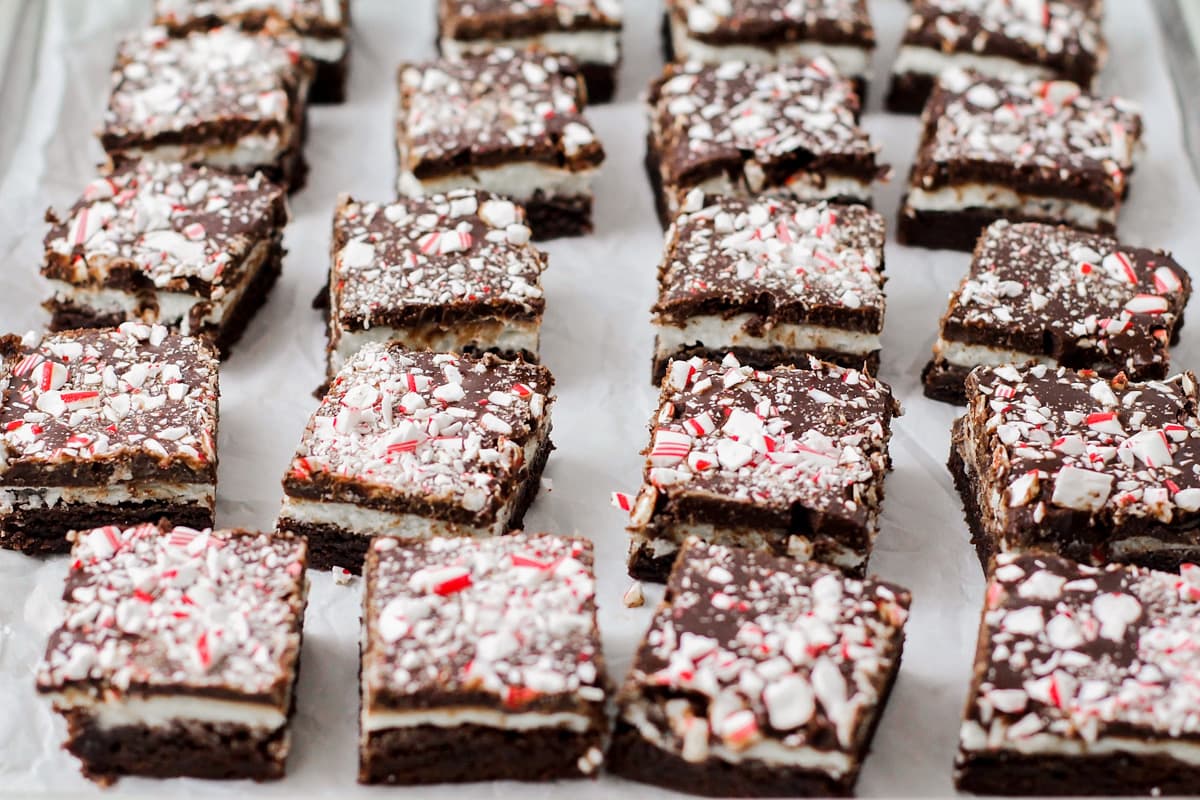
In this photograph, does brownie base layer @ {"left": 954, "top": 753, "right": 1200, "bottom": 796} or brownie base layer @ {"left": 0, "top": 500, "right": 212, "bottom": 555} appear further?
brownie base layer @ {"left": 0, "top": 500, "right": 212, "bottom": 555}

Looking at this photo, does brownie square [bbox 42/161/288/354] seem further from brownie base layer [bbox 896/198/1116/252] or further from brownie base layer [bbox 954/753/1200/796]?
brownie base layer [bbox 954/753/1200/796]

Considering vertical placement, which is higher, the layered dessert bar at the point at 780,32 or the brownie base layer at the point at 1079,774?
the layered dessert bar at the point at 780,32

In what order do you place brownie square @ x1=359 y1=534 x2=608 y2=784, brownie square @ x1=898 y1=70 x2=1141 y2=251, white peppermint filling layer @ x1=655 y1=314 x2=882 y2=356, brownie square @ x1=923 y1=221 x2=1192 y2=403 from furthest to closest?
brownie square @ x1=898 y1=70 x2=1141 y2=251 < white peppermint filling layer @ x1=655 y1=314 x2=882 y2=356 < brownie square @ x1=923 y1=221 x2=1192 y2=403 < brownie square @ x1=359 y1=534 x2=608 y2=784

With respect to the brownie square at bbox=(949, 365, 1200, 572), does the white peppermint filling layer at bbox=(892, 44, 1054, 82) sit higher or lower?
higher

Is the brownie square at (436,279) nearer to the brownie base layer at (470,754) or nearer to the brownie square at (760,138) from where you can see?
the brownie square at (760,138)

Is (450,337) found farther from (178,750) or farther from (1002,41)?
(1002,41)

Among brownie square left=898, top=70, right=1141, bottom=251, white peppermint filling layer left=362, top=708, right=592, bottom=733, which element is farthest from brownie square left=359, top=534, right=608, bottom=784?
brownie square left=898, top=70, right=1141, bottom=251

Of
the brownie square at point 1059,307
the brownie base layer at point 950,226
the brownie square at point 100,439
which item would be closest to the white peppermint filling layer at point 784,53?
the brownie base layer at point 950,226
